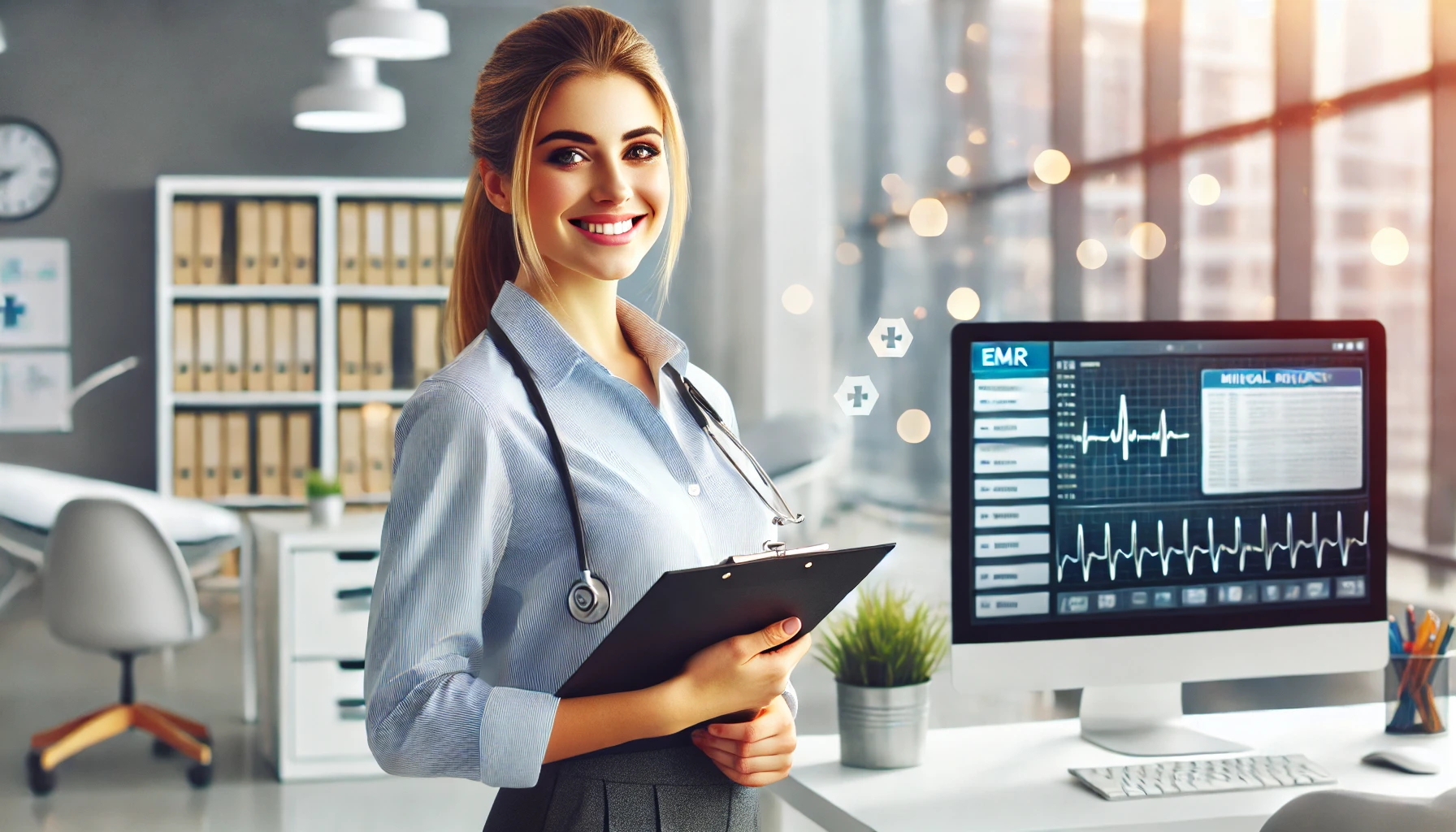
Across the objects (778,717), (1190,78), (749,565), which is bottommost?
(778,717)

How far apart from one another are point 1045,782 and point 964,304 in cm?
111

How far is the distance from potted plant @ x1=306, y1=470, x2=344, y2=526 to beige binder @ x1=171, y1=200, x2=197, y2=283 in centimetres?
116

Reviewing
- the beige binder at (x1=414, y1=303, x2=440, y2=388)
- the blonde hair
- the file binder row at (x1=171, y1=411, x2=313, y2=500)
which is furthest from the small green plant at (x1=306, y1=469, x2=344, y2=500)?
the blonde hair

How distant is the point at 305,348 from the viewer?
450 centimetres

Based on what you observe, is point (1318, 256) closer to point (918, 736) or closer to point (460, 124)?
point (918, 736)

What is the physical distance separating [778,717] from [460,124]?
3.98 m

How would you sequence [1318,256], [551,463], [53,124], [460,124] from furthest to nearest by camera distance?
[460,124] → [53,124] → [1318,256] → [551,463]

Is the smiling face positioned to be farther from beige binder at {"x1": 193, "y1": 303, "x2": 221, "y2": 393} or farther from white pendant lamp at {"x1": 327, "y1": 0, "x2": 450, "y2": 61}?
beige binder at {"x1": 193, "y1": 303, "x2": 221, "y2": 393}

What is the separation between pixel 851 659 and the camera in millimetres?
1507

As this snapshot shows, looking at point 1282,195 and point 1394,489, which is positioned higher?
point 1282,195

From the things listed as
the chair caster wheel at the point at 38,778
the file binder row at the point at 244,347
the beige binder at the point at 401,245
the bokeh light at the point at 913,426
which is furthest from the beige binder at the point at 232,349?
the bokeh light at the point at 913,426

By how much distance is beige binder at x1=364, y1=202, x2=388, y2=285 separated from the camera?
462cm

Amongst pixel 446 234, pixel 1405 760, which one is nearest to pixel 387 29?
pixel 446 234

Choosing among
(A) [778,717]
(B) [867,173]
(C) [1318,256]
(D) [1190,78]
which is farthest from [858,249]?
(A) [778,717]
